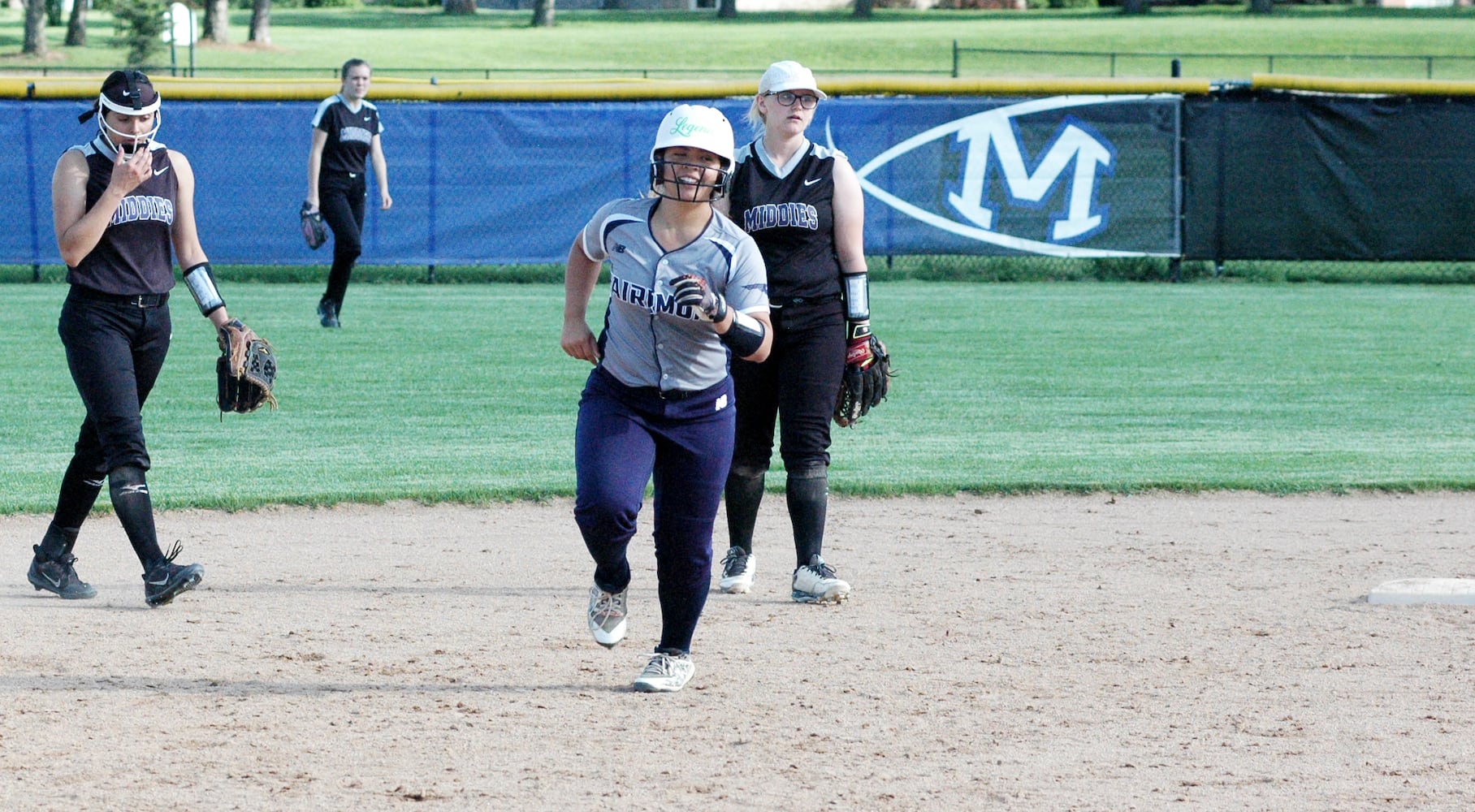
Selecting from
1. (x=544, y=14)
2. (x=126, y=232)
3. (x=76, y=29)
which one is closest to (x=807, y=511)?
(x=126, y=232)

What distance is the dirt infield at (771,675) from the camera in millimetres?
4379

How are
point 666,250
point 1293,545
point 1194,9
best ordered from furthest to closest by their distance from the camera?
point 1194,9, point 1293,545, point 666,250

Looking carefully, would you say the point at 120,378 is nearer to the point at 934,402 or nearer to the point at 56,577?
the point at 56,577

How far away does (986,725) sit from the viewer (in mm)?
4926

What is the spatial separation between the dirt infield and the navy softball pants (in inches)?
16.3

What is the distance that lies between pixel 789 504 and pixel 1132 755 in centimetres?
218

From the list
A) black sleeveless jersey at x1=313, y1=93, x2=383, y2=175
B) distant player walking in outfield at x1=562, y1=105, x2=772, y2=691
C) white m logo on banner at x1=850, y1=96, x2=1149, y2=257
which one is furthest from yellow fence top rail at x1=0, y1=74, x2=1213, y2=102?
distant player walking in outfield at x1=562, y1=105, x2=772, y2=691

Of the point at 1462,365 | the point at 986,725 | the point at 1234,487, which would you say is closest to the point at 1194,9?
the point at 1462,365

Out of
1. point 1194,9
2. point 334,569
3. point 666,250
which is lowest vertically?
point 334,569

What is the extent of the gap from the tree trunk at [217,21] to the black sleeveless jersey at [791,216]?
167 feet

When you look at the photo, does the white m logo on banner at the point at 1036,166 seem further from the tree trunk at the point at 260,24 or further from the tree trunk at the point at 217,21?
the tree trunk at the point at 217,21

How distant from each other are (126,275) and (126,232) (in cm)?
15

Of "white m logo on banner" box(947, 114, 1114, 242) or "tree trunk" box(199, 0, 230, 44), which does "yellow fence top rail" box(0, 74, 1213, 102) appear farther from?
"tree trunk" box(199, 0, 230, 44)

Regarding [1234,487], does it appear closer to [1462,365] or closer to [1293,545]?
[1293,545]
